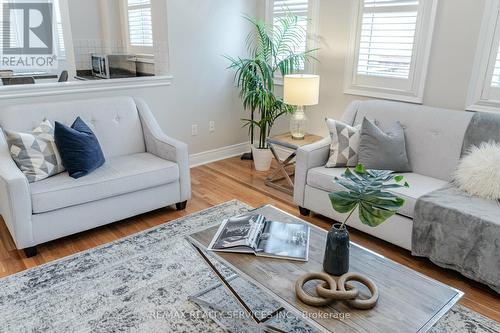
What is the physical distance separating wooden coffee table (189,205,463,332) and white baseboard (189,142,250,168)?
8.44ft

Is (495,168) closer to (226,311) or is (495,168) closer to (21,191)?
(226,311)

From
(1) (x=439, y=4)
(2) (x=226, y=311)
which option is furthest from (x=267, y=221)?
(1) (x=439, y=4)

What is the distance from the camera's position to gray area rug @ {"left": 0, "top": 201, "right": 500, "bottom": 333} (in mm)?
1995

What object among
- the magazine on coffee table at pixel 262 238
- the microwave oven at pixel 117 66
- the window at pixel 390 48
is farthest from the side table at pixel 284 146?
the microwave oven at pixel 117 66

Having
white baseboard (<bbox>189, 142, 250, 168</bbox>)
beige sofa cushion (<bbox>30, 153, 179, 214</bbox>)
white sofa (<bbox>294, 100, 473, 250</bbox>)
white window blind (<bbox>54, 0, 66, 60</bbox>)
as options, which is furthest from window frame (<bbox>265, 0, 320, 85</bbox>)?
white window blind (<bbox>54, 0, 66, 60</bbox>)

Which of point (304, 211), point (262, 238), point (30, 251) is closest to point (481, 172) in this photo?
point (304, 211)

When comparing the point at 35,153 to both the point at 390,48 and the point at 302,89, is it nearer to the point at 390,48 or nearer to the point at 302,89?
the point at 302,89

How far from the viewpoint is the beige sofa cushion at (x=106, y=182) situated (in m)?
2.56

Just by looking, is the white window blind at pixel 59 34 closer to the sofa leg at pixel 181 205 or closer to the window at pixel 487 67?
the sofa leg at pixel 181 205

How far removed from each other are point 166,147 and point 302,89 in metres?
1.32

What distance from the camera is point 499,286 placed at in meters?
2.17

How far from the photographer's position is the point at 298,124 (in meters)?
3.71

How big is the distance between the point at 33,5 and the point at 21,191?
4.08 m

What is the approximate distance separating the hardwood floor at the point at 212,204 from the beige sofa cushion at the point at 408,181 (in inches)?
14.1
